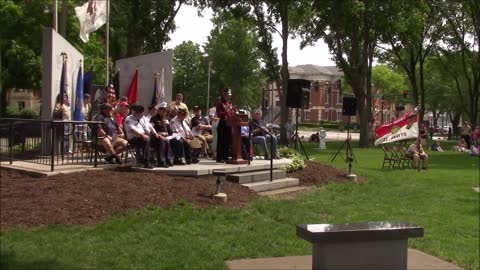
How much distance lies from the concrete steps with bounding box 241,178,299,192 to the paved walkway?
13.7 feet

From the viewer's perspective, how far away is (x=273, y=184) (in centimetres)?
1230

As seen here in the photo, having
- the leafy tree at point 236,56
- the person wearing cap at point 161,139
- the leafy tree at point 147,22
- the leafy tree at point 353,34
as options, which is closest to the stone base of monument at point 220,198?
the person wearing cap at point 161,139

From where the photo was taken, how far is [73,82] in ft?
47.2

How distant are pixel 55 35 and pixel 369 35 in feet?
84.2

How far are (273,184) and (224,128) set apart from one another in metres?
1.89

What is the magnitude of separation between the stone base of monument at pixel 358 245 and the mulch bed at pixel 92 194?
3.66 meters

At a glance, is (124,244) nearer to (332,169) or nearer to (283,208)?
(283,208)

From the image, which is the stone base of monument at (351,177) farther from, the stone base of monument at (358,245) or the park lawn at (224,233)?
the stone base of monument at (358,245)

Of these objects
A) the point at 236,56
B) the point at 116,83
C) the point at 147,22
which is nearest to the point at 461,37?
the point at 236,56

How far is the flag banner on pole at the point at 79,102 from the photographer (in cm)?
1420

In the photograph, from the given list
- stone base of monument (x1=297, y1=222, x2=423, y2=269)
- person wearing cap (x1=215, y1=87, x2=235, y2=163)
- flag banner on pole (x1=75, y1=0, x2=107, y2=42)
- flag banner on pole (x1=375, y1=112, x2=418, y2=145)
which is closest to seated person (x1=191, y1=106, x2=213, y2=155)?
person wearing cap (x1=215, y1=87, x2=235, y2=163)

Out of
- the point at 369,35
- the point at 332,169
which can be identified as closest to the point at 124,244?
the point at 332,169

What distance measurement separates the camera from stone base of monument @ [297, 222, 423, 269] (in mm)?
5137

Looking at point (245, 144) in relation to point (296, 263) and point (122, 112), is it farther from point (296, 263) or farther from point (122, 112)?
point (296, 263)
